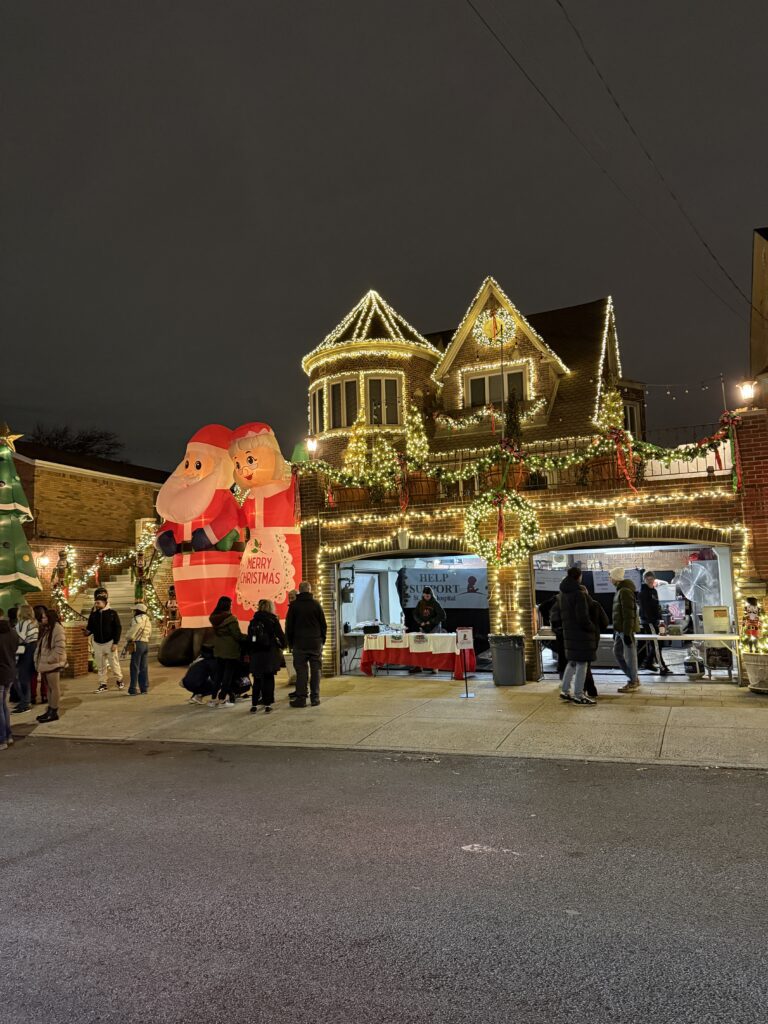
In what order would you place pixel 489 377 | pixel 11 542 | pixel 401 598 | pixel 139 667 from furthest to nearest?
pixel 489 377, pixel 401 598, pixel 11 542, pixel 139 667

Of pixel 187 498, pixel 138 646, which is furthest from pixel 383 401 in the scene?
pixel 138 646

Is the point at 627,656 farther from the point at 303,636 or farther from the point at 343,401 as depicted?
the point at 343,401

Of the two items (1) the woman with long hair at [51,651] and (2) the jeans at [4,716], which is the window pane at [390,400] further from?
(2) the jeans at [4,716]

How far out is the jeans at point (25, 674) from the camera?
12625mm

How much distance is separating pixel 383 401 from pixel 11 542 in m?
11.4

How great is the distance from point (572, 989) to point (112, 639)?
12469mm

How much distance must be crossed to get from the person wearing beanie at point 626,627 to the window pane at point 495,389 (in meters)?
10.6

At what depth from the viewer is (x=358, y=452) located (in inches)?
774

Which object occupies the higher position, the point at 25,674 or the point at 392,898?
the point at 25,674

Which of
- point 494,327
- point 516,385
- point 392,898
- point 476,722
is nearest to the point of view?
point 392,898

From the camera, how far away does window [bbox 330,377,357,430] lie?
23.1 m

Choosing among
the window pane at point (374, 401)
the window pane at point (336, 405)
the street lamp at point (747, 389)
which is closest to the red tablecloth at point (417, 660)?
the street lamp at point (747, 389)

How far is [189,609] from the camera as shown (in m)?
13.0

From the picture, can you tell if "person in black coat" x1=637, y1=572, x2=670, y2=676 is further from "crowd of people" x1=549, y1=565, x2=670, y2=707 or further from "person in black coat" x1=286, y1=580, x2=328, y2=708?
"person in black coat" x1=286, y1=580, x2=328, y2=708
